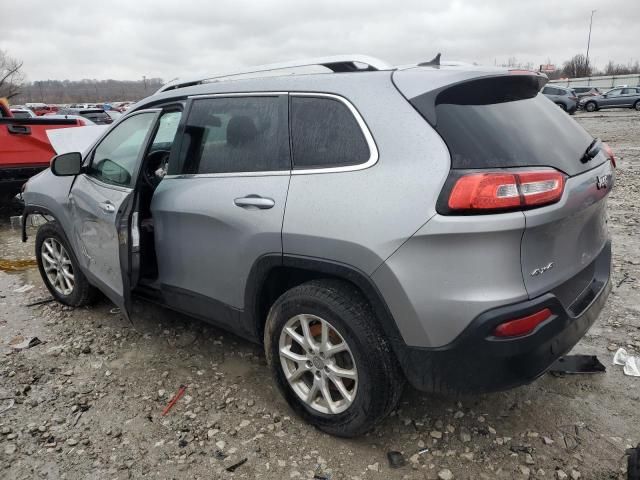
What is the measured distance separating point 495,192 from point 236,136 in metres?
1.52

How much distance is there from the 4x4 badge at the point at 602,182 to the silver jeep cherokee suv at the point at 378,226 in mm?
21

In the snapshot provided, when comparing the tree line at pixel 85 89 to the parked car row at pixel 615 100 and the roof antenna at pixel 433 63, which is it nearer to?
the parked car row at pixel 615 100

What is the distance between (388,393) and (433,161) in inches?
42.3

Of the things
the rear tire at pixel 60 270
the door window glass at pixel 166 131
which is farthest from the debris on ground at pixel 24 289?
the door window glass at pixel 166 131

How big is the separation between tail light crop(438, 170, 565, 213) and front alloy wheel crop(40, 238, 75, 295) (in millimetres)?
3427

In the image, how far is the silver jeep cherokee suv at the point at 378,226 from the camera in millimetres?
1966

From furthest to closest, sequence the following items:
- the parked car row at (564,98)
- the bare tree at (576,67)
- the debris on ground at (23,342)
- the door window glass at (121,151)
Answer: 1. the bare tree at (576,67)
2. the parked car row at (564,98)
3. the debris on ground at (23,342)
4. the door window glass at (121,151)

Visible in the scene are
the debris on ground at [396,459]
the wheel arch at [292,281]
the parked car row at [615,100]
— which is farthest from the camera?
the parked car row at [615,100]

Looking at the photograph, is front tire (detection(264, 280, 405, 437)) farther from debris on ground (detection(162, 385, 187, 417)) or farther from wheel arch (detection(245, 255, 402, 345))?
debris on ground (detection(162, 385, 187, 417))

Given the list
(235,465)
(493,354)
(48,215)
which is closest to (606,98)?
(48,215)

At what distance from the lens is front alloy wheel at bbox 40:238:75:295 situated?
13.8ft

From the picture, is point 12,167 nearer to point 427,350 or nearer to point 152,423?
point 152,423

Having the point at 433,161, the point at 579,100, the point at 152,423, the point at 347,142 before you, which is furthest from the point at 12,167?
the point at 579,100

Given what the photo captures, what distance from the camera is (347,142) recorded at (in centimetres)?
231
